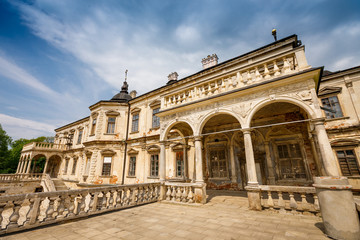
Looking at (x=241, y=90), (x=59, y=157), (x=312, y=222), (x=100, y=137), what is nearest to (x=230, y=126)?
(x=241, y=90)

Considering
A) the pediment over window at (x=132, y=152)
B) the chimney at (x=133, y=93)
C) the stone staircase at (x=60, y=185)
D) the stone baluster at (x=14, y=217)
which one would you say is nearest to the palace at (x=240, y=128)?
the pediment over window at (x=132, y=152)

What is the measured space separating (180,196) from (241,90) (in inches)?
215

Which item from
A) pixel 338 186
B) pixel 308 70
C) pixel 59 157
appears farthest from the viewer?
pixel 59 157

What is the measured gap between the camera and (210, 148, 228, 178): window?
1099 centimetres

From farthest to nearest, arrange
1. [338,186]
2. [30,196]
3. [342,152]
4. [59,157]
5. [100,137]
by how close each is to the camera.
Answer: [59,157], [100,137], [342,152], [30,196], [338,186]

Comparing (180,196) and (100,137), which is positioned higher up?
(100,137)

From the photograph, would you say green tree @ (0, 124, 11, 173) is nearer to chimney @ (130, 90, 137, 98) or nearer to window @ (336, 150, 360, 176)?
chimney @ (130, 90, 137, 98)

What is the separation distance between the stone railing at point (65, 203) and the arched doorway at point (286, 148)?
283 inches

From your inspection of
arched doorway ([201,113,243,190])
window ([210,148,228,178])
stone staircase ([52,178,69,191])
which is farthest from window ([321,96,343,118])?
stone staircase ([52,178,69,191])

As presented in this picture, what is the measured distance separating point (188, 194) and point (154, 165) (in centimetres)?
757

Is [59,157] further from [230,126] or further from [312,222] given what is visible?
[312,222]

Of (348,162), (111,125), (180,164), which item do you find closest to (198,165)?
(180,164)

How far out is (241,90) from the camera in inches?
265

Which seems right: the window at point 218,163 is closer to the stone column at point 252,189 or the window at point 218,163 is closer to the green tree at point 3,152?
the stone column at point 252,189
